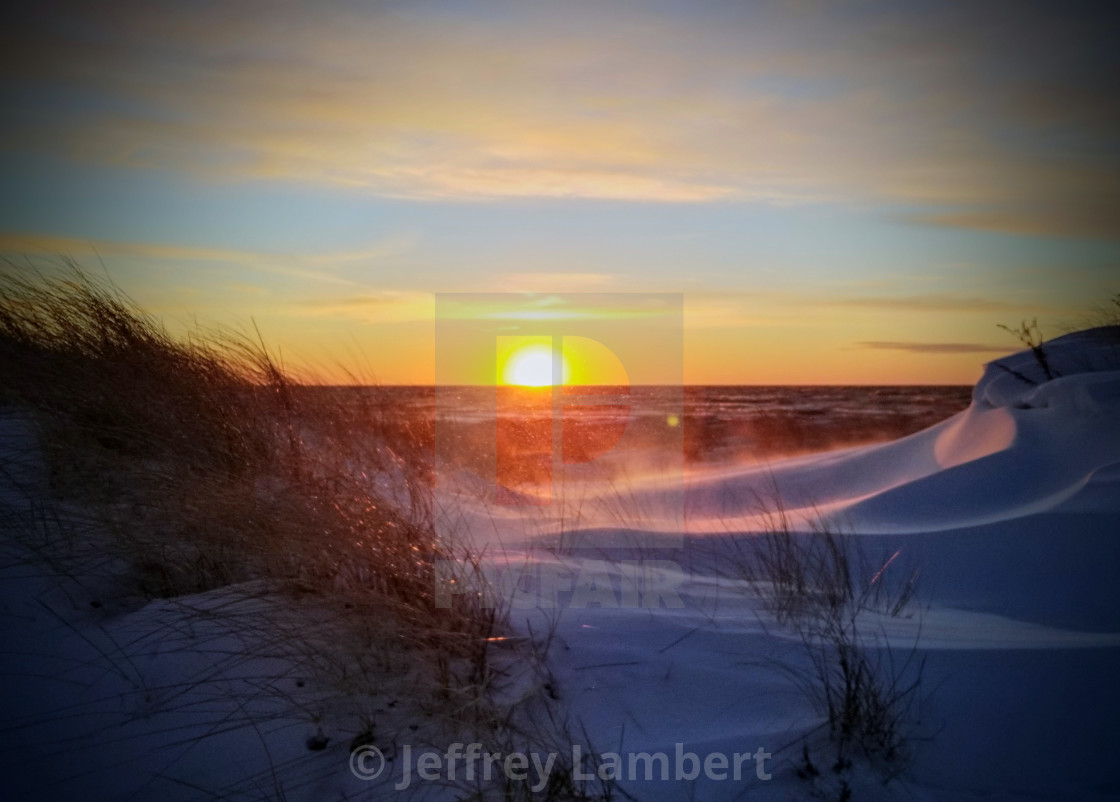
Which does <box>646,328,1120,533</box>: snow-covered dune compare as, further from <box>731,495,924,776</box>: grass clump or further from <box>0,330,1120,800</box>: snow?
<box>731,495,924,776</box>: grass clump

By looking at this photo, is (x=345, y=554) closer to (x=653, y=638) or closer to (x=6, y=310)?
(x=653, y=638)

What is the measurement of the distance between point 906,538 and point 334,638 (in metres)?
3.21

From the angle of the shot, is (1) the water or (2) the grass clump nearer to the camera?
(2) the grass clump

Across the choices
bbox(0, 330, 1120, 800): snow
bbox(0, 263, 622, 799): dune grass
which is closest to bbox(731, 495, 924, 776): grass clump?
bbox(0, 330, 1120, 800): snow

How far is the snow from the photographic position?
1796mm

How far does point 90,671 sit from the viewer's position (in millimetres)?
2072

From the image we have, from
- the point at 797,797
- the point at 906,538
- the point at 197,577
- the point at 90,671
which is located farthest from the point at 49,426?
the point at 906,538

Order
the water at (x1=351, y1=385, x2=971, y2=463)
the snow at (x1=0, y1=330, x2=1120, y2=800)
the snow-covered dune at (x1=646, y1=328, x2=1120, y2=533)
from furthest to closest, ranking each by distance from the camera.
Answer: the water at (x1=351, y1=385, x2=971, y2=463) → the snow-covered dune at (x1=646, y1=328, x2=1120, y2=533) → the snow at (x1=0, y1=330, x2=1120, y2=800)

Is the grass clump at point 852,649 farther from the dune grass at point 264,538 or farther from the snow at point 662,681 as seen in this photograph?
the dune grass at point 264,538

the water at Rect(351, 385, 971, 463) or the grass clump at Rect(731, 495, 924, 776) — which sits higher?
the water at Rect(351, 385, 971, 463)

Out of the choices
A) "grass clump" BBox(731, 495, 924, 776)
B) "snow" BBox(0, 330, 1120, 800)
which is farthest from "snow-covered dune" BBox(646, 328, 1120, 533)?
"grass clump" BBox(731, 495, 924, 776)

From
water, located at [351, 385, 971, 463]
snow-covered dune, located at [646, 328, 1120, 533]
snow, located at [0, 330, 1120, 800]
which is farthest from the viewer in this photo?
water, located at [351, 385, 971, 463]

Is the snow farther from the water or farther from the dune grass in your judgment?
the water

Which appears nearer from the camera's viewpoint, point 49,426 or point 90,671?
point 90,671
